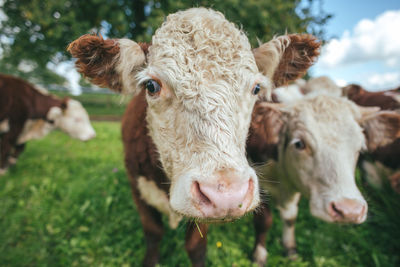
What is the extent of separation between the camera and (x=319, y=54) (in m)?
1.91

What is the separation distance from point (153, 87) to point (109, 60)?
500mm

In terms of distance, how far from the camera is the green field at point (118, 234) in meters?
2.46

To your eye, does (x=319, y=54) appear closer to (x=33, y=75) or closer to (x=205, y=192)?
(x=205, y=192)

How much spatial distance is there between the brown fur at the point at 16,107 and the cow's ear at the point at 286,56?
545 centimetres

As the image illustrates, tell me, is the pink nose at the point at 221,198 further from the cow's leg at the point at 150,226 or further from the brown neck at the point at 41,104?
the brown neck at the point at 41,104

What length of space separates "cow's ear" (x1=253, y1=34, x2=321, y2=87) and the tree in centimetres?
319

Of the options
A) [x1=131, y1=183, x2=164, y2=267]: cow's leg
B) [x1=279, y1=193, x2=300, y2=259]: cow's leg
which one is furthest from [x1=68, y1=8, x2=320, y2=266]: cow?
[x1=279, y1=193, x2=300, y2=259]: cow's leg

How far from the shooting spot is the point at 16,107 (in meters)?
5.07

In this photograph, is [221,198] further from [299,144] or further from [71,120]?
[71,120]

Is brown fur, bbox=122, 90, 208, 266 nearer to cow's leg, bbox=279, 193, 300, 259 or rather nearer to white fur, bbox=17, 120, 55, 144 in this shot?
cow's leg, bbox=279, 193, 300, 259

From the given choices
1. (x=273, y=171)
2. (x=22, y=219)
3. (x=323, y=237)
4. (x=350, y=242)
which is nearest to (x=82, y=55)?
(x=273, y=171)

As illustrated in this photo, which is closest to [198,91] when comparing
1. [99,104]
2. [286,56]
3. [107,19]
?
[286,56]

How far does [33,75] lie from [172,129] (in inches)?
1549

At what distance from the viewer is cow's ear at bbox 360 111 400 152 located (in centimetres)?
220
